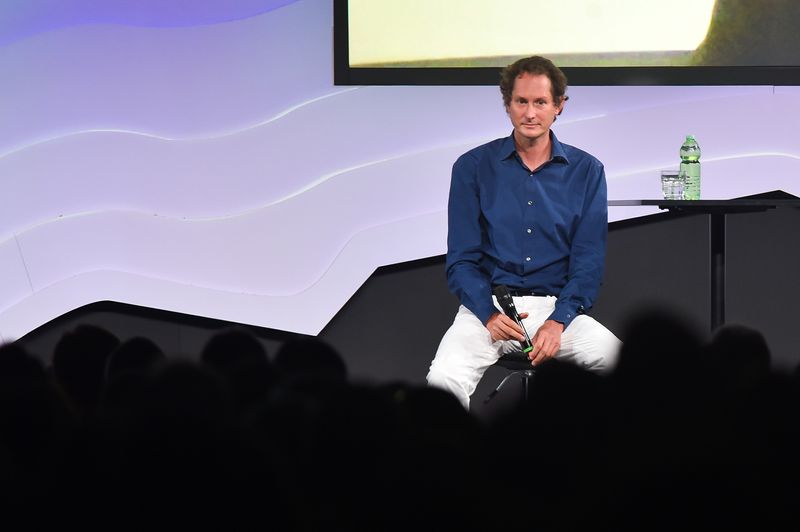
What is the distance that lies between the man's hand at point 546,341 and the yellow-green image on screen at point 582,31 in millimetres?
1401

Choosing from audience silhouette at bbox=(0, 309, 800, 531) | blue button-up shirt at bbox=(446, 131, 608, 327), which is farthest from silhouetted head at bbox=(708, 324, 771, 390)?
blue button-up shirt at bbox=(446, 131, 608, 327)

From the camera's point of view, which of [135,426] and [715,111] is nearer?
[135,426]

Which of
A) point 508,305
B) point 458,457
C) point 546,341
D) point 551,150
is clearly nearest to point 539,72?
point 551,150

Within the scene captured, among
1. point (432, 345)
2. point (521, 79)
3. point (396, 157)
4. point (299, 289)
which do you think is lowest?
point (432, 345)

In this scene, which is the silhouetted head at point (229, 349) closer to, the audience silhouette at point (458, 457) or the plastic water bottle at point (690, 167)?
the audience silhouette at point (458, 457)

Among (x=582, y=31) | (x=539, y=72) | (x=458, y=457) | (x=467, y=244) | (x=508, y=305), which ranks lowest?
(x=508, y=305)

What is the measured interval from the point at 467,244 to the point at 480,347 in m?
0.34

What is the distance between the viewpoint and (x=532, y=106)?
10.1ft

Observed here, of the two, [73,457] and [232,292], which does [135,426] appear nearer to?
[73,457]

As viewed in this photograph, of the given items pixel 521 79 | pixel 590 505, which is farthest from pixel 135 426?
pixel 521 79

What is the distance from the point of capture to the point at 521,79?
312 cm

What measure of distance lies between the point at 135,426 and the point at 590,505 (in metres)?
0.22

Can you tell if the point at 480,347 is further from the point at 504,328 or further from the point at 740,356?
the point at 740,356

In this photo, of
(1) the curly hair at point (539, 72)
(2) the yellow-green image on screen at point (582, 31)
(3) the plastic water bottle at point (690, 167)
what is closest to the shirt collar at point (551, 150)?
(1) the curly hair at point (539, 72)
